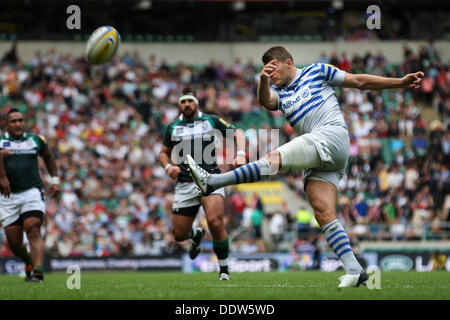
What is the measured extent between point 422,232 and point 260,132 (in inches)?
299

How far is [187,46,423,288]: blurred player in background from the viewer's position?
23.8ft

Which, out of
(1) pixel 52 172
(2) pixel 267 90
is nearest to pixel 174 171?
(1) pixel 52 172

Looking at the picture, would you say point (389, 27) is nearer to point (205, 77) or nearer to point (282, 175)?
point (205, 77)

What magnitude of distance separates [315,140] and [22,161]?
17.7 ft

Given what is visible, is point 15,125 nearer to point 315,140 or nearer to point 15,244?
point 15,244

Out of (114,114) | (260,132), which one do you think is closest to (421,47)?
(260,132)

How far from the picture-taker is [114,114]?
28219 millimetres

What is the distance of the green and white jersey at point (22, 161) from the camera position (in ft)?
36.3

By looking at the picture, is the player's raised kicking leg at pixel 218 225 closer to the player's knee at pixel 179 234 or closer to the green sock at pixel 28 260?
the player's knee at pixel 179 234

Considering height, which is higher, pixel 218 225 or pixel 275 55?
pixel 275 55

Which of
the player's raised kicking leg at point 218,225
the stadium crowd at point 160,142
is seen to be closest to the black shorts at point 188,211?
the player's raised kicking leg at point 218,225

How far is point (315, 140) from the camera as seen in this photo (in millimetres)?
7516

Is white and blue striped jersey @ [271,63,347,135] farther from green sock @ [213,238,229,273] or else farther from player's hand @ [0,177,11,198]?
player's hand @ [0,177,11,198]

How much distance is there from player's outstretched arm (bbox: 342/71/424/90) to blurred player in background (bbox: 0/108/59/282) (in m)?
5.41
